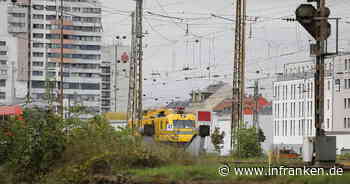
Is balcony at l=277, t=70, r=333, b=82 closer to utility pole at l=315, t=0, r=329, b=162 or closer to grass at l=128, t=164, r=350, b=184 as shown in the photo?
utility pole at l=315, t=0, r=329, b=162

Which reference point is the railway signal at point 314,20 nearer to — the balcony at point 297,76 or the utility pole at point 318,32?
the utility pole at point 318,32

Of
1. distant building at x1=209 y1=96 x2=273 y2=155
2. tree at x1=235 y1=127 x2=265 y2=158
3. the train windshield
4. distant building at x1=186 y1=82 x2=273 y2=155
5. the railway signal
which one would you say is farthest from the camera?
distant building at x1=186 y1=82 x2=273 y2=155

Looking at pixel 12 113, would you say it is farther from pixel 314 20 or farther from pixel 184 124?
pixel 184 124

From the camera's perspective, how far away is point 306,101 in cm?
12444

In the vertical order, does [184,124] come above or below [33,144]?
below

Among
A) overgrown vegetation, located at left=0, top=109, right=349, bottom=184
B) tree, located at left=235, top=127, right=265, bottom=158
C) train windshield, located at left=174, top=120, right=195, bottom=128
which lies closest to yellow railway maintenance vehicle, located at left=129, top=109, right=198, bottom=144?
train windshield, located at left=174, top=120, right=195, bottom=128

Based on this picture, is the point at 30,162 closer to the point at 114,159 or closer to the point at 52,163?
the point at 52,163

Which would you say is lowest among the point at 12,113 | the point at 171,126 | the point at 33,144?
the point at 171,126

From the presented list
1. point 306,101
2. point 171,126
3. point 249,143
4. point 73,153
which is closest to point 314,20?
point 73,153

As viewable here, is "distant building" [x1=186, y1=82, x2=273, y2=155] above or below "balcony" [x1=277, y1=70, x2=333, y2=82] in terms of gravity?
below

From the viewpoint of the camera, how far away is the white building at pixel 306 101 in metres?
124

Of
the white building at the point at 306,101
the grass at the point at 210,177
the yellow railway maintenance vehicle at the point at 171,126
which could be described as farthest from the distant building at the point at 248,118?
the grass at the point at 210,177

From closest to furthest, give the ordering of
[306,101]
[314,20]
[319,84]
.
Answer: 1. [314,20]
2. [319,84]
3. [306,101]

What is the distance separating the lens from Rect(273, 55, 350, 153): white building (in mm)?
124375
